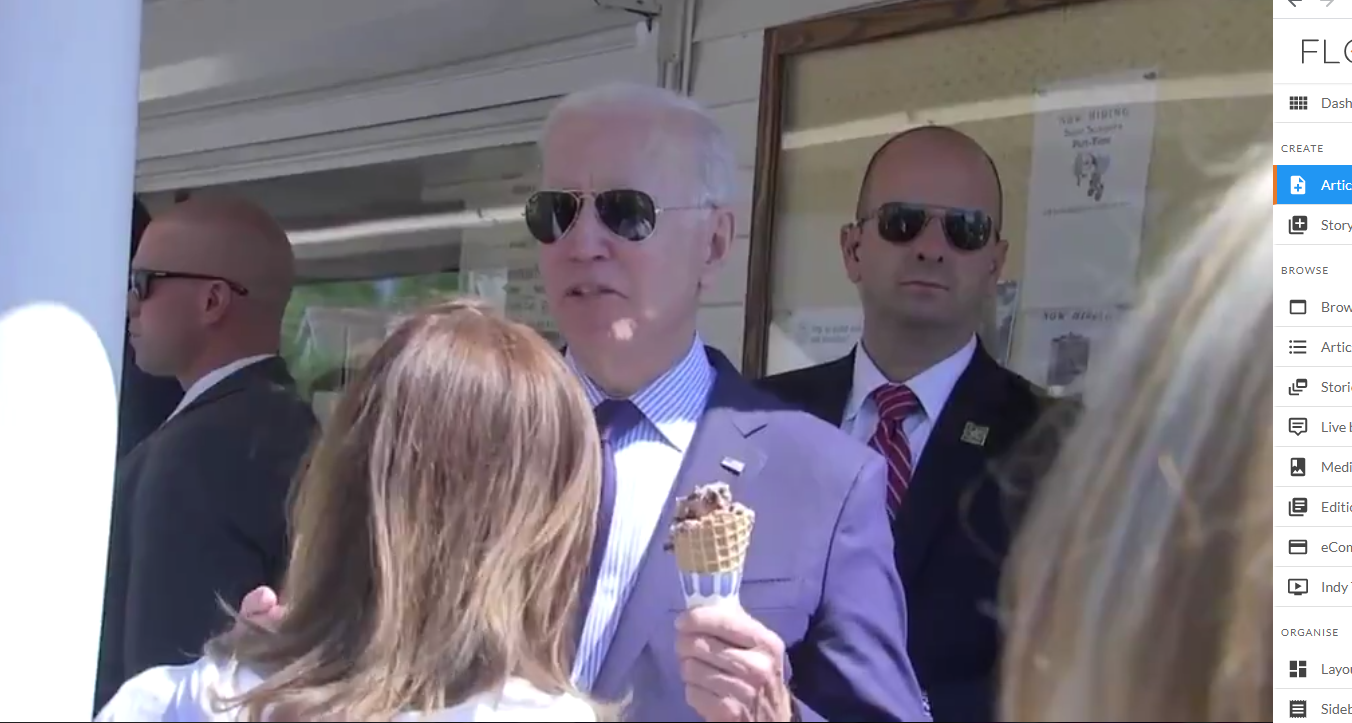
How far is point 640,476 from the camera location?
2.00m

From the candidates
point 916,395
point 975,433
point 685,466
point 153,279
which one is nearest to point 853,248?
point 916,395

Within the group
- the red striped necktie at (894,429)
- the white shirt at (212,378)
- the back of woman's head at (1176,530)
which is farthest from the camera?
the white shirt at (212,378)

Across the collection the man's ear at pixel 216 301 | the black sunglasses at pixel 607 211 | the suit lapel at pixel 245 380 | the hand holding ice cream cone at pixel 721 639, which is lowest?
the hand holding ice cream cone at pixel 721 639

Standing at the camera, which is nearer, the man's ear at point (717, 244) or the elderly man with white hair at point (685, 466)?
the elderly man with white hair at point (685, 466)

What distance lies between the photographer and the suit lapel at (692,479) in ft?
5.93

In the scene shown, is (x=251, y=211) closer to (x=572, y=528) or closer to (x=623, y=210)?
(x=623, y=210)

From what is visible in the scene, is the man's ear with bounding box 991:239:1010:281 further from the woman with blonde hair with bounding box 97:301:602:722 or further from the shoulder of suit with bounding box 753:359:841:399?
the woman with blonde hair with bounding box 97:301:602:722

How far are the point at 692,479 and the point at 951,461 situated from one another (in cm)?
60

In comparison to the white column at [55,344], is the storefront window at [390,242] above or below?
above

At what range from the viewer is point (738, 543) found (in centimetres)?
154

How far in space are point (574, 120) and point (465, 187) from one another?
1979 millimetres

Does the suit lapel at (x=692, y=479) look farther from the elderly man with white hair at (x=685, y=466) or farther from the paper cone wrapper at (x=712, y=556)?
the paper cone wrapper at (x=712, y=556)

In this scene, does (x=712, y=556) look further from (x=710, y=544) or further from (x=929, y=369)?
(x=929, y=369)
